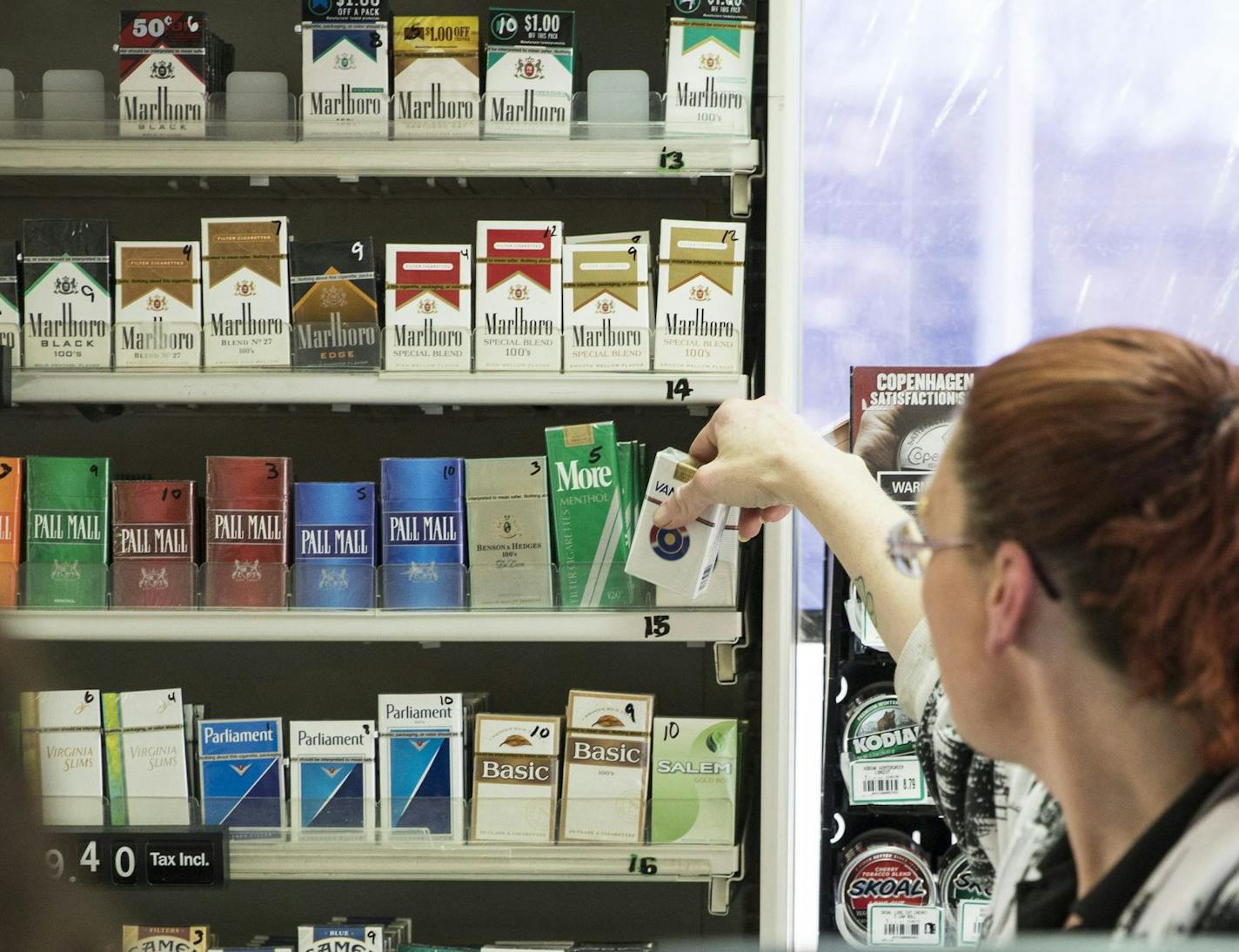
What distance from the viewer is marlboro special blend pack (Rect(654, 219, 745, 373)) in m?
2.15

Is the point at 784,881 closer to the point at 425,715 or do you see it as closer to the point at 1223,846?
the point at 425,715

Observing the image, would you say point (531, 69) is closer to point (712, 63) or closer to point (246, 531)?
point (712, 63)

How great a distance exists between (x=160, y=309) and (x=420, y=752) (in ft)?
2.86

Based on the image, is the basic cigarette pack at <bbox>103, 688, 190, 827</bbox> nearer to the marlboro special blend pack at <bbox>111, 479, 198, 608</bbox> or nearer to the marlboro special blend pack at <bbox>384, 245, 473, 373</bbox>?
the marlboro special blend pack at <bbox>111, 479, 198, 608</bbox>

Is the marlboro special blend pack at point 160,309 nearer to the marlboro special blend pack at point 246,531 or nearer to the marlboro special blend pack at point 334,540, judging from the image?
the marlboro special blend pack at point 246,531

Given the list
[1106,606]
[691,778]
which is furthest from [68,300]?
[1106,606]

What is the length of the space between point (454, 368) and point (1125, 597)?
1.51 metres

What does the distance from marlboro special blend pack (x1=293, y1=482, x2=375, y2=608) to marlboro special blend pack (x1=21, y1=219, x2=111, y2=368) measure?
43cm

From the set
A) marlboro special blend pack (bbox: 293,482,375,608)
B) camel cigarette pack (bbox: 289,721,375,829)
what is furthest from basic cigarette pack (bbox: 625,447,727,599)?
camel cigarette pack (bbox: 289,721,375,829)

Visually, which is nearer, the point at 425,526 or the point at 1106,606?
the point at 1106,606

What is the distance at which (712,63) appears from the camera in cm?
215

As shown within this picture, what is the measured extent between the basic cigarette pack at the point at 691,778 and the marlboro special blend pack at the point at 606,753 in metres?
0.02

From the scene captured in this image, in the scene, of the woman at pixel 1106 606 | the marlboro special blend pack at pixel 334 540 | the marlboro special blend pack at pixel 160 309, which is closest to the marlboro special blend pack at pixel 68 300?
the marlboro special blend pack at pixel 160 309

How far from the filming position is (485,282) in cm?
217
